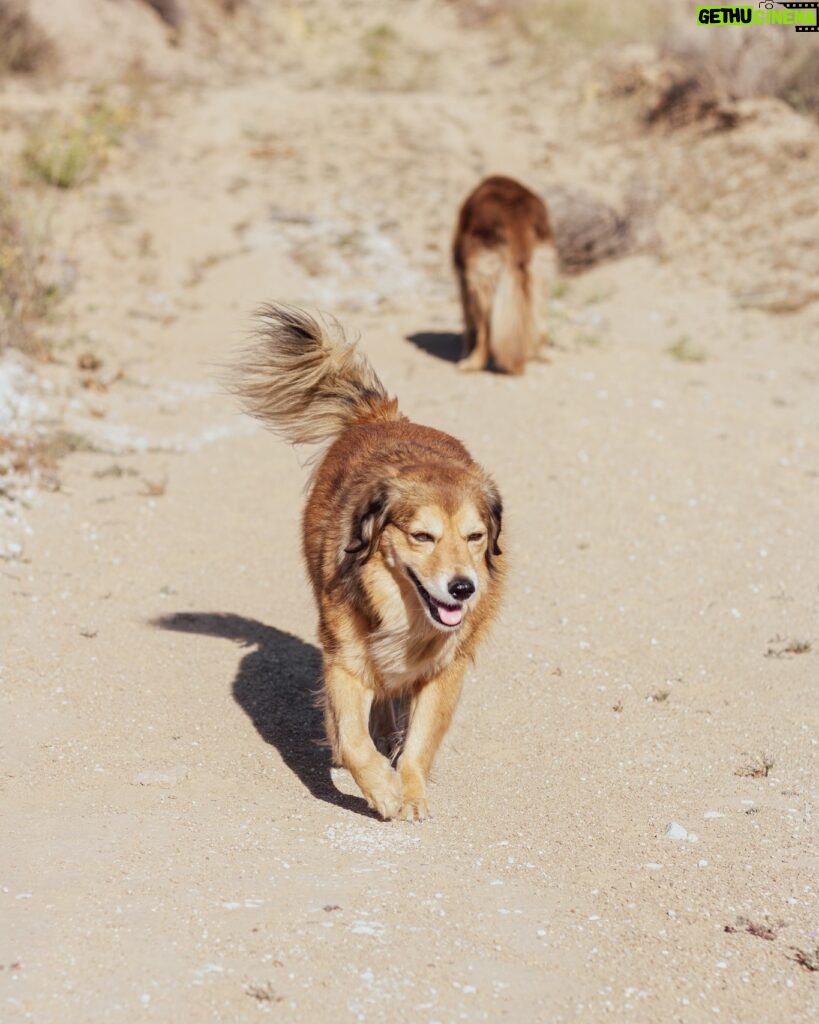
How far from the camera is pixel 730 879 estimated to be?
187 inches

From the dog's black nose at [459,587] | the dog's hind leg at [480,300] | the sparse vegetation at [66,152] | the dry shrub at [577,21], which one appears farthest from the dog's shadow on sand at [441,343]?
the dry shrub at [577,21]

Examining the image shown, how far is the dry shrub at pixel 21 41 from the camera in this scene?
1828cm

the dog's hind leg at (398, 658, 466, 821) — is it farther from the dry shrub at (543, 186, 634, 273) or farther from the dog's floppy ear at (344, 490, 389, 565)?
the dry shrub at (543, 186, 634, 273)

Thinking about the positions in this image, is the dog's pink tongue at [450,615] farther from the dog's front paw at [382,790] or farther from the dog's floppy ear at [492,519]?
the dog's front paw at [382,790]

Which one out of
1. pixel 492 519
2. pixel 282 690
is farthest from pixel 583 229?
pixel 492 519

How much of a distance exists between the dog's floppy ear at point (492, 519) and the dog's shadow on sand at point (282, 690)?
1096 mm

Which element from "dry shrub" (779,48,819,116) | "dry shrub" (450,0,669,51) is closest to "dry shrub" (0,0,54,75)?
"dry shrub" (450,0,669,51)

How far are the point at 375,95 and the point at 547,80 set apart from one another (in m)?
2.71

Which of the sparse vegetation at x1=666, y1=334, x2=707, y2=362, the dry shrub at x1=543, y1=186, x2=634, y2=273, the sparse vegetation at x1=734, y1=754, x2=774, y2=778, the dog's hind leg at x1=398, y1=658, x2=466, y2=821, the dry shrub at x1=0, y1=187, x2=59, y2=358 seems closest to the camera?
the dog's hind leg at x1=398, y1=658, x2=466, y2=821

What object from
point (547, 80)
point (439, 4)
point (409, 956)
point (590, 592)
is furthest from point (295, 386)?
point (439, 4)

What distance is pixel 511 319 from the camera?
1141 cm

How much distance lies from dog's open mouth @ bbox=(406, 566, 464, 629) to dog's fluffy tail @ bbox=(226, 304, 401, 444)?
5.06 ft

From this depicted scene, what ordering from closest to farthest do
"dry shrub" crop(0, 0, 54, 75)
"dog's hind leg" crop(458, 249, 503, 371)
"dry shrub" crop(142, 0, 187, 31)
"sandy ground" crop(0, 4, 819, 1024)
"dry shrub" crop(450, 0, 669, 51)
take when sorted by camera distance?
"sandy ground" crop(0, 4, 819, 1024) → "dog's hind leg" crop(458, 249, 503, 371) → "dry shrub" crop(0, 0, 54, 75) → "dry shrub" crop(450, 0, 669, 51) → "dry shrub" crop(142, 0, 187, 31)

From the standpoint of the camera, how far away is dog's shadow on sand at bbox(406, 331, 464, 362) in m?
12.3
